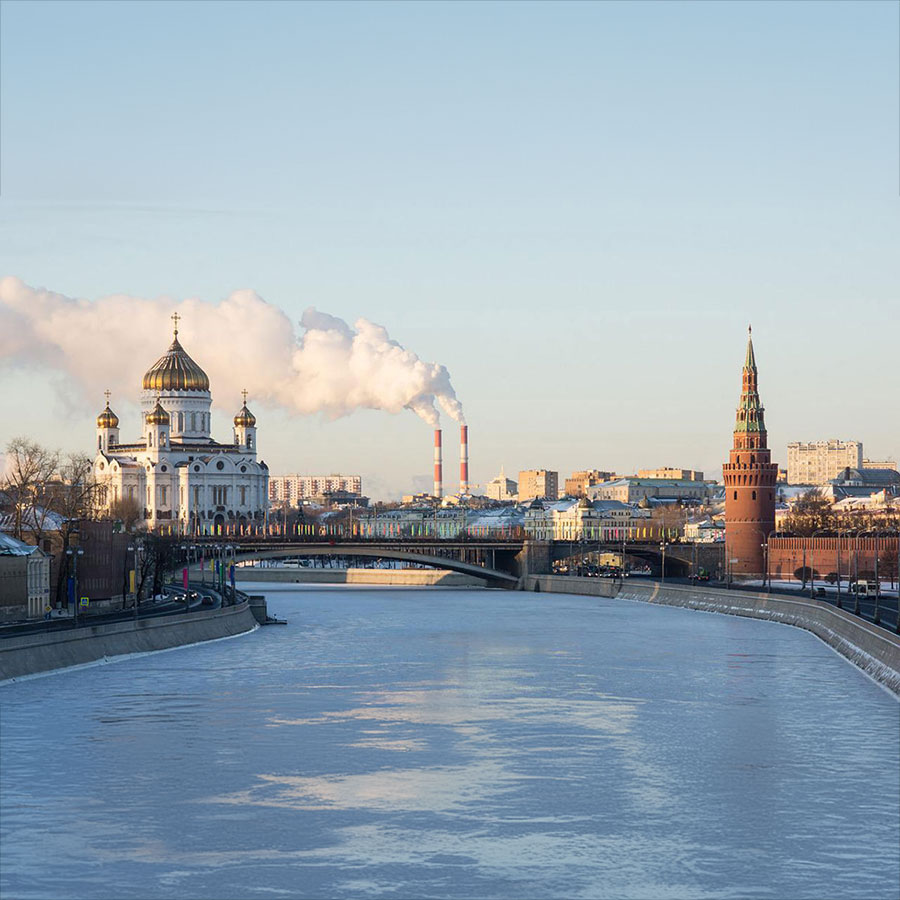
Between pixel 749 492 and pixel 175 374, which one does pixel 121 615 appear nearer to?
pixel 749 492

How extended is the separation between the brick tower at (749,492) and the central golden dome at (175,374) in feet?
192

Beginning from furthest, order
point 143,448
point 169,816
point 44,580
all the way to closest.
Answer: point 143,448 → point 44,580 → point 169,816

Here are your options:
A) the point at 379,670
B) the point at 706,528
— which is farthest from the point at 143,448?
the point at 379,670

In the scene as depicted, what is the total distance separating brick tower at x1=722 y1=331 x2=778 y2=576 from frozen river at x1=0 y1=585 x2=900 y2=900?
68.5 m

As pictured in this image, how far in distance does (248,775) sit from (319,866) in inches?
302

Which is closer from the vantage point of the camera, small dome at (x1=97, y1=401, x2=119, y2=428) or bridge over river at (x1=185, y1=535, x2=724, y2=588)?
bridge over river at (x1=185, y1=535, x2=724, y2=588)

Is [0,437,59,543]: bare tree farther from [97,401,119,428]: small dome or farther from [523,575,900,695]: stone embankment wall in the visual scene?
[97,401,119,428]: small dome

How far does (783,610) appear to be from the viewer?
253ft

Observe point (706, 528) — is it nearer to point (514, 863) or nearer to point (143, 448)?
point (143, 448)

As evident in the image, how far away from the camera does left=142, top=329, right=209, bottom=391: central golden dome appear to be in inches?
6545

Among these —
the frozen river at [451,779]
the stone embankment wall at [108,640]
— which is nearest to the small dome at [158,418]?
the stone embankment wall at [108,640]

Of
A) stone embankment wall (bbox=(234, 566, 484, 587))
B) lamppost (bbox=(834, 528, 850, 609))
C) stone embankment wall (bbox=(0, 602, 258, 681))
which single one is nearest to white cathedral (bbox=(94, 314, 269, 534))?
stone embankment wall (bbox=(234, 566, 484, 587))

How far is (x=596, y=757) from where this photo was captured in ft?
114

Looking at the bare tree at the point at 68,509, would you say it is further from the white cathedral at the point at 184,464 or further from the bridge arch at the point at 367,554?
the white cathedral at the point at 184,464
